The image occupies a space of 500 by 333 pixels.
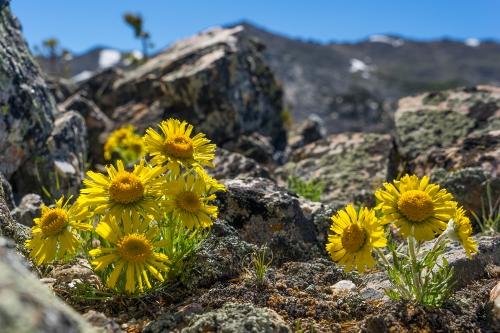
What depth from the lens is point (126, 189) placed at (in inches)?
154

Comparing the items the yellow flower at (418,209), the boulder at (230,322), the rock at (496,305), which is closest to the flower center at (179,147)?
the boulder at (230,322)

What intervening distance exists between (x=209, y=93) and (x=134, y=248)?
9007 mm

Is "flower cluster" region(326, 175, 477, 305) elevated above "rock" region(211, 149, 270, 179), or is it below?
below

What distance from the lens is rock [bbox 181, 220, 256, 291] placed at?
4.55 m

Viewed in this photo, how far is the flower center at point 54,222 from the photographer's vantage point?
4.04m

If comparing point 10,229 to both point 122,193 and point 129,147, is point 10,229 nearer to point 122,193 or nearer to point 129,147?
point 122,193

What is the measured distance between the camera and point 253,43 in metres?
17.7

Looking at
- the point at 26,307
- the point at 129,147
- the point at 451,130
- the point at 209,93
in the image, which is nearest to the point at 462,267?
the point at 26,307

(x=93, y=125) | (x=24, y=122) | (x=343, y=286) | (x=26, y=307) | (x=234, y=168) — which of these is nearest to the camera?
(x=26, y=307)

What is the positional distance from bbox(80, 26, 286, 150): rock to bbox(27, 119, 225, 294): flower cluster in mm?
7733

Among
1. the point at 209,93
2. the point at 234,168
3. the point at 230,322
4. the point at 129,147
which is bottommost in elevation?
the point at 230,322

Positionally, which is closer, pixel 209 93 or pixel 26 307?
pixel 26 307

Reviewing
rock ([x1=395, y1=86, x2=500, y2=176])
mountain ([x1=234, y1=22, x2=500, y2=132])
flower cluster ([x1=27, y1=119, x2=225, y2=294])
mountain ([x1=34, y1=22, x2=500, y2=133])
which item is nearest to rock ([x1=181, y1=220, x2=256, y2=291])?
flower cluster ([x1=27, y1=119, x2=225, y2=294])

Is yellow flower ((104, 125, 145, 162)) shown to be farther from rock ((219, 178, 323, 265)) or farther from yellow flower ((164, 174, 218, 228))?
yellow flower ((164, 174, 218, 228))
